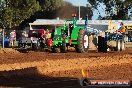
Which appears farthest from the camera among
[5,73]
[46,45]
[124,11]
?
[124,11]

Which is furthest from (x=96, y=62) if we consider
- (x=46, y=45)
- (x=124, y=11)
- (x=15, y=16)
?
(x=124, y=11)

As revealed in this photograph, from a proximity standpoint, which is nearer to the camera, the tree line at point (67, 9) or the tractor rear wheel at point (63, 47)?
the tractor rear wheel at point (63, 47)

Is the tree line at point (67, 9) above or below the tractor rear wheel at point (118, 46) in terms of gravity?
above

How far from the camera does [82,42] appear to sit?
93.5 ft

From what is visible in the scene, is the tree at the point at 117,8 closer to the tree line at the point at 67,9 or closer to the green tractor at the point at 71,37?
the tree line at the point at 67,9

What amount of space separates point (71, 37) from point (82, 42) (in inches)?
33.4

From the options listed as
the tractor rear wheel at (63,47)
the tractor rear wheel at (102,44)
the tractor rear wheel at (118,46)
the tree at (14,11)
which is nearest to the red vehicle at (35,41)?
the tractor rear wheel at (63,47)

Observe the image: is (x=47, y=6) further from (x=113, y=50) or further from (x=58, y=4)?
(x=113, y=50)

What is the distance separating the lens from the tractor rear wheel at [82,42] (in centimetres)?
2814

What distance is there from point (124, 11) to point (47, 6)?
1654 cm

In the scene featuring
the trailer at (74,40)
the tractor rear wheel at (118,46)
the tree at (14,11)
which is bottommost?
the tractor rear wheel at (118,46)

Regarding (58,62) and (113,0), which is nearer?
(58,62)

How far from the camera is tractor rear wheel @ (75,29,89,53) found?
28141 mm

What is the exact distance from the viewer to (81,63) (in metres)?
18.9
